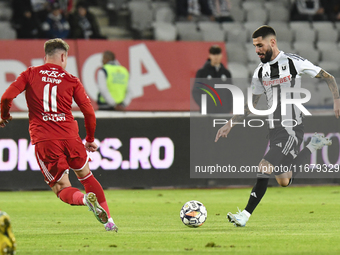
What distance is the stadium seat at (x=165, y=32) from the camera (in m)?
16.3

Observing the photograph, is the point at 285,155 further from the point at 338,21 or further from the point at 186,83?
the point at 338,21

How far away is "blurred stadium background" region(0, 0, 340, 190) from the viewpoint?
11.4 metres

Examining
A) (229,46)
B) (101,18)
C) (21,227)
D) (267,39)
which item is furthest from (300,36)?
(21,227)

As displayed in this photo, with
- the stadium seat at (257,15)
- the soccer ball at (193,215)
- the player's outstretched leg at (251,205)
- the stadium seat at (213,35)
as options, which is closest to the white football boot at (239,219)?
the player's outstretched leg at (251,205)

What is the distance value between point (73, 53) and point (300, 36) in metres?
6.79

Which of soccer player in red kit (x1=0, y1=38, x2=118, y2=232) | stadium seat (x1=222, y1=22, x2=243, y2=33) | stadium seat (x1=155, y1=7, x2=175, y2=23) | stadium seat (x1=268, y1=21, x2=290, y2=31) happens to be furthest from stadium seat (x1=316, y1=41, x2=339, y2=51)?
soccer player in red kit (x1=0, y1=38, x2=118, y2=232)

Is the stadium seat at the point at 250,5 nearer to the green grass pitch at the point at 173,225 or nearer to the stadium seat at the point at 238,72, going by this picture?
the stadium seat at the point at 238,72

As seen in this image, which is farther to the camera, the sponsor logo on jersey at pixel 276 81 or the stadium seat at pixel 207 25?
the stadium seat at pixel 207 25

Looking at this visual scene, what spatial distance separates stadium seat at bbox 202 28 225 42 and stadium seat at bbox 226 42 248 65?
0.31 m

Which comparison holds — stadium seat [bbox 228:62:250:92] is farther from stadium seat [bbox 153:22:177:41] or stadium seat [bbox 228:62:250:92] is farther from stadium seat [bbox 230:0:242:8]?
stadium seat [bbox 230:0:242:8]

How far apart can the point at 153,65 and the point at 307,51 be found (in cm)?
483

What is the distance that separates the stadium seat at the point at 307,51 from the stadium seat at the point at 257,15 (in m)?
1.24

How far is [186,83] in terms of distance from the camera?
15047mm

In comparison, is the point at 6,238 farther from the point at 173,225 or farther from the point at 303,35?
the point at 303,35
